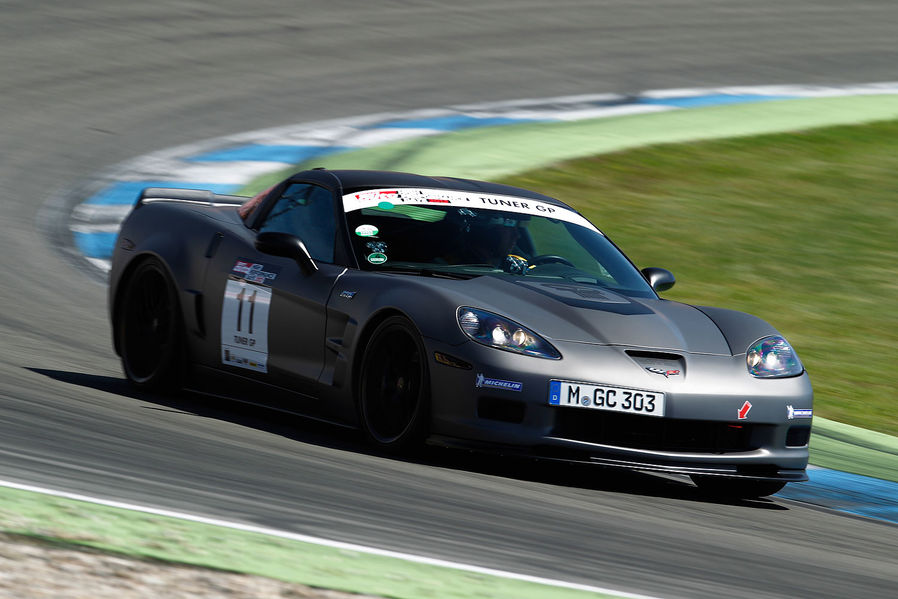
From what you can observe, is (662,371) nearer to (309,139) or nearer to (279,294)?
(279,294)

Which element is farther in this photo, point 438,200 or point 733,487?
point 438,200

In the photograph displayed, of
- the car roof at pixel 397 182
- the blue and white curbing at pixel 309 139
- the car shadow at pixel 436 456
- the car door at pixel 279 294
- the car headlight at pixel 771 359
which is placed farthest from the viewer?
the blue and white curbing at pixel 309 139

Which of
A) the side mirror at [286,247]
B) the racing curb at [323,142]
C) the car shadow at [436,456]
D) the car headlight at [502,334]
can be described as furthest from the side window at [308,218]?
the racing curb at [323,142]

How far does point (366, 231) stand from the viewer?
6.66 metres

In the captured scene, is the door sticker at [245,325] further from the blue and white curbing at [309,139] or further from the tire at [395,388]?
the blue and white curbing at [309,139]

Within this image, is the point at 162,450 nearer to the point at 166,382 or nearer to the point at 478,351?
the point at 478,351

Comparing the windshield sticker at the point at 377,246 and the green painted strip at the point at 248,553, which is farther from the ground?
the windshield sticker at the point at 377,246

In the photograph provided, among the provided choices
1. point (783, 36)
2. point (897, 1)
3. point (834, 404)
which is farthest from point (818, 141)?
point (897, 1)

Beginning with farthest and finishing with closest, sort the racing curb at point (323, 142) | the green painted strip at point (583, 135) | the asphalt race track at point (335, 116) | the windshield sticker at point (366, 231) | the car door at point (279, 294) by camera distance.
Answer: the green painted strip at point (583, 135) < the racing curb at point (323, 142) < the windshield sticker at point (366, 231) < the car door at point (279, 294) < the asphalt race track at point (335, 116)

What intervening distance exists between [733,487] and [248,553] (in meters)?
3.05

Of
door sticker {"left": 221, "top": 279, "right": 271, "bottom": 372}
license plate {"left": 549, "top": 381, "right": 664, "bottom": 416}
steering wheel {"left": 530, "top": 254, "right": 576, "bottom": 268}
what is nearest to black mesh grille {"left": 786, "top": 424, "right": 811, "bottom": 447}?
license plate {"left": 549, "top": 381, "right": 664, "bottom": 416}

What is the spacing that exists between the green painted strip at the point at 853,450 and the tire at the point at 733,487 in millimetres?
730

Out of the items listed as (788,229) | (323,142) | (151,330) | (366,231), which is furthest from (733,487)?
(323,142)

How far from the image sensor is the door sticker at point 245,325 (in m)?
6.70
